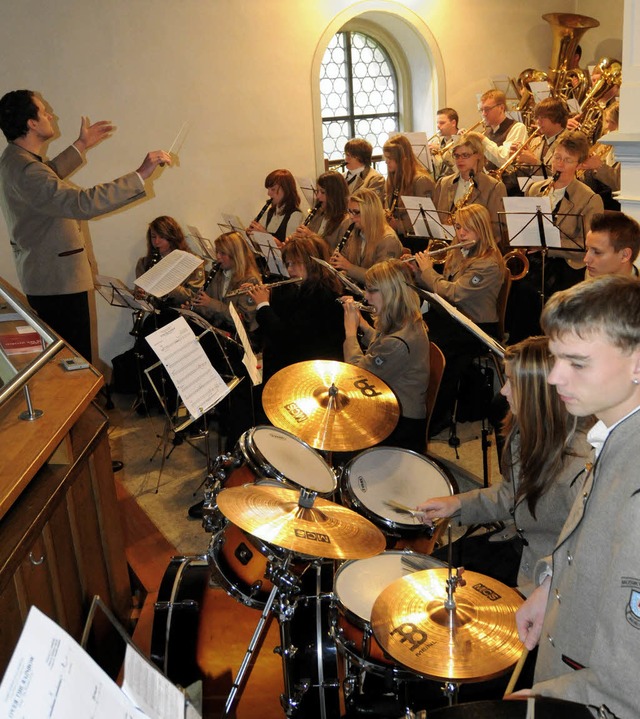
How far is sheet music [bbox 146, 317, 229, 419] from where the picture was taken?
309 centimetres

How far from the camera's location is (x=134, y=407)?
5.76 m

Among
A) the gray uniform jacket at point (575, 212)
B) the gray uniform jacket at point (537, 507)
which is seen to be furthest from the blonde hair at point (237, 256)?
the gray uniform jacket at point (537, 507)

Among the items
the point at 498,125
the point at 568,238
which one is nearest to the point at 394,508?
the point at 568,238

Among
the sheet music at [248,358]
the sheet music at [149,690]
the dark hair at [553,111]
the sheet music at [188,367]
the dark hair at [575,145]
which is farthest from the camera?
the dark hair at [553,111]

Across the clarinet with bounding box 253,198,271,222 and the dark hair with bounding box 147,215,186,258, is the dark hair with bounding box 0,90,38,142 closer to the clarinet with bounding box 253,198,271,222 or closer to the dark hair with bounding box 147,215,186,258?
the dark hair with bounding box 147,215,186,258

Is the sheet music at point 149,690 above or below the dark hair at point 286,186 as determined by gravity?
below

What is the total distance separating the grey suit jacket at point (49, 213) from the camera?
4.12 meters

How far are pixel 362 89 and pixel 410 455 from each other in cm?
659

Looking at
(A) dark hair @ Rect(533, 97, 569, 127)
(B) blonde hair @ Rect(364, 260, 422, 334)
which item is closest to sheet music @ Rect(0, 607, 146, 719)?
(B) blonde hair @ Rect(364, 260, 422, 334)

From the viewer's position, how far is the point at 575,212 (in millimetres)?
5562

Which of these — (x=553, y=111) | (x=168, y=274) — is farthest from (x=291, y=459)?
(x=553, y=111)

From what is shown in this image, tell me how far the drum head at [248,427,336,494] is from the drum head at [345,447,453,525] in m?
0.10

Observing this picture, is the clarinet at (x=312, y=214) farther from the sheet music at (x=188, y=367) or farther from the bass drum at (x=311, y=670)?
the bass drum at (x=311, y=670)

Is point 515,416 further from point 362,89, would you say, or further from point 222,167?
point 362,89
